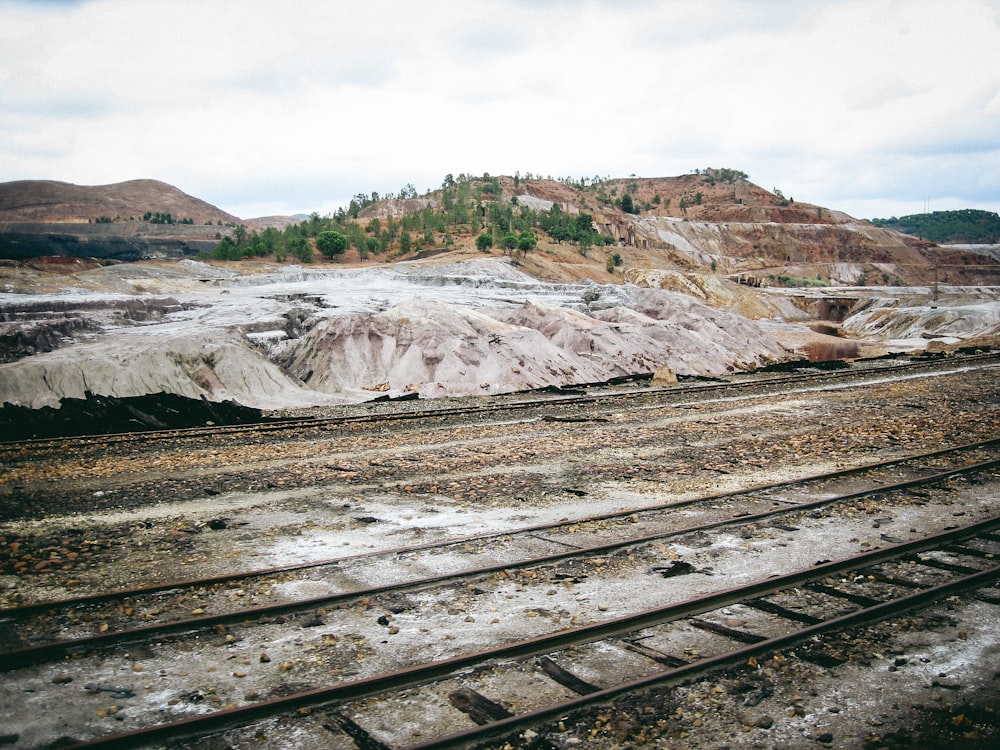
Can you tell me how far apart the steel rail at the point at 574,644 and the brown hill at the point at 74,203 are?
169m

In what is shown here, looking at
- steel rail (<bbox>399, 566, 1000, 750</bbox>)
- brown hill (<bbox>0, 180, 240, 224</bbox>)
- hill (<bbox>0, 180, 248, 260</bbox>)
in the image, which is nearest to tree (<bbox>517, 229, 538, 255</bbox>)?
hill (<bbox>0, 180, 248, 260</bbox>)

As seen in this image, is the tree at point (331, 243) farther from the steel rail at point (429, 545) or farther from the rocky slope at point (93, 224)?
the steel rail at point (429, 545)

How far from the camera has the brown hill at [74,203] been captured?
16312 centimetres

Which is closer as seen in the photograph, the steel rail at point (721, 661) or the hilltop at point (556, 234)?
the steel rail at point (721, 661)

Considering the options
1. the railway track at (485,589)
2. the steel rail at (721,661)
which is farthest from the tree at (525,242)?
the steel rail at (721,661)

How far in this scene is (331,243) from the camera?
78938mm

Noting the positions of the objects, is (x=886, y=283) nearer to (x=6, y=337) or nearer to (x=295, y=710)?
(x=6, y=337)

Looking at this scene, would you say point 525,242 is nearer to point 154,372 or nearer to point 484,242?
point 484,242

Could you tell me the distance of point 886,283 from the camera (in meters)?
118

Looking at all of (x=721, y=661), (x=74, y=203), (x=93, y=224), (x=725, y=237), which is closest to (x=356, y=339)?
(x=721, y=661)

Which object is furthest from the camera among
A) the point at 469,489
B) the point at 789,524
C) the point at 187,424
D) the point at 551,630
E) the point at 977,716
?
the point at 187,424

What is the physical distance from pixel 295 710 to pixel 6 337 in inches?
1064

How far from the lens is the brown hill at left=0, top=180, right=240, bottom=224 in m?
163

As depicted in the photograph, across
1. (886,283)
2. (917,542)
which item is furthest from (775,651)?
(886,283)
